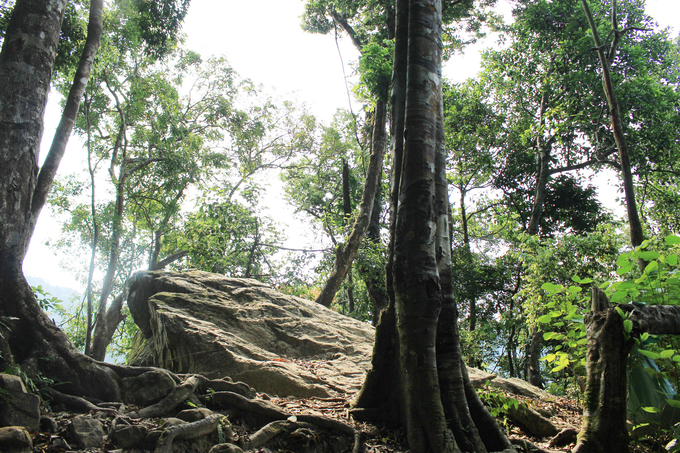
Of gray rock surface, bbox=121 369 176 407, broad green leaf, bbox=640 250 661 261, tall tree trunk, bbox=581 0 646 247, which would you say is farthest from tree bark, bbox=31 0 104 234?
tall tree trunk, bbox=581 0 646 247

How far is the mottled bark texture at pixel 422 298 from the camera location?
3201 millimetres

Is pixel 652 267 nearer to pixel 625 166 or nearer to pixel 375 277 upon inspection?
pixel 625 166

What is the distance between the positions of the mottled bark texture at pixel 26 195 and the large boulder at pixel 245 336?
159cm

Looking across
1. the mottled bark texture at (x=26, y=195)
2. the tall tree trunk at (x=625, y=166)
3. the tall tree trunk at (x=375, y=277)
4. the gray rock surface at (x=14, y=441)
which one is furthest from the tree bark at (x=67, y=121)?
the tall tree trunk at (x=625, y=166)

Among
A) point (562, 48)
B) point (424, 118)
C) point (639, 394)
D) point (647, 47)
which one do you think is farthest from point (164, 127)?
point (647, 47)

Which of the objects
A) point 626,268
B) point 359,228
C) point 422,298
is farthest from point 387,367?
point 359,228

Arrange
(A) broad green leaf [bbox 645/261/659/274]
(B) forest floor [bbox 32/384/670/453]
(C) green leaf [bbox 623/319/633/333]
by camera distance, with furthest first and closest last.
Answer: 1. (A) broad green leaf [bbox 645/261/659/274]
2. (C) green leaf [bbox 623/319/633/333]
3. (B) forest floor [bbox 32/384/670/453]

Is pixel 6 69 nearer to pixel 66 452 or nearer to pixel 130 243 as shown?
pixel 66 452

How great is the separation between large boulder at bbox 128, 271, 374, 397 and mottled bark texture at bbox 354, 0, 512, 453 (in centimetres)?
128

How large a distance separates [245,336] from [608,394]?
4.65 metres

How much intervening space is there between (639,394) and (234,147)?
19075 millimetres

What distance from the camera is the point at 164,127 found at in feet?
49.6

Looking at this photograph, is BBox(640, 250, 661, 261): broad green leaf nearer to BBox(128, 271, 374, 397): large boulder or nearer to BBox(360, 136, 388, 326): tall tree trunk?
BBox(128, 271, 374, 397): large boulder

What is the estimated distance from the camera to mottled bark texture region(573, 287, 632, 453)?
9.48ft
